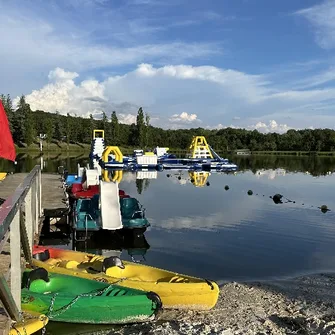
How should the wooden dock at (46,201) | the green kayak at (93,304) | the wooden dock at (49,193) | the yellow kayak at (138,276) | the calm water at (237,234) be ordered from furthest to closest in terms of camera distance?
the wooden dock at (49,193) → the calm water at (237,234) → the yellow kayak at (138,276) → the wooden dock at (46,201) → the green kayak at (93,304)

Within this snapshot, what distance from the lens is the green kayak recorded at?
26.7 ft

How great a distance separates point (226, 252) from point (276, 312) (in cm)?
615

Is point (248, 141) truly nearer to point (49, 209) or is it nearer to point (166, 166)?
point (166, 166)

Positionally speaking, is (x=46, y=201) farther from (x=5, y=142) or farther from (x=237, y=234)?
(x=5, y=142)

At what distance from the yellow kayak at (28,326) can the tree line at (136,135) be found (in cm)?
9997

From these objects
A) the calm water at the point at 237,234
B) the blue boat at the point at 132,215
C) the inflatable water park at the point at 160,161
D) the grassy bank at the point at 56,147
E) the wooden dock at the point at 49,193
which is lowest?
the calm water at the point at 237,234

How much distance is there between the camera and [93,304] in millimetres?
8289

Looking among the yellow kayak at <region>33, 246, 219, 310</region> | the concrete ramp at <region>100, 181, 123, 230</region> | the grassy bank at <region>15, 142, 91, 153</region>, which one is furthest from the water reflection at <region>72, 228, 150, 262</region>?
the grassy bank at <region>15, 142, 91, 153</region>

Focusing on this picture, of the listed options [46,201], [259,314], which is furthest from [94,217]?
[259,314]

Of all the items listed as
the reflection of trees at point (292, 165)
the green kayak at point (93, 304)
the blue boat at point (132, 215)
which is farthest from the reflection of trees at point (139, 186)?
the green kayak at point (93, 304)

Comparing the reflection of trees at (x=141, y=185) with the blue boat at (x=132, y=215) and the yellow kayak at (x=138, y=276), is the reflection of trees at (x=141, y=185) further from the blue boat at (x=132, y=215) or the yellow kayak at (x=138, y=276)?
the yellow kayak at (x=138, y=276)

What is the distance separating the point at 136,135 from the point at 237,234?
109m

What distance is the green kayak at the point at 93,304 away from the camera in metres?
8.13

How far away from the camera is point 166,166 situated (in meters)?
61.9
